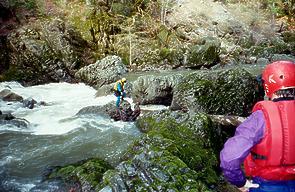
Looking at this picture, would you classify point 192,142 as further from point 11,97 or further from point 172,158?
point 11,97

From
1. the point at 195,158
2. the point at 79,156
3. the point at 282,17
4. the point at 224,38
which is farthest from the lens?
the point at 282,17

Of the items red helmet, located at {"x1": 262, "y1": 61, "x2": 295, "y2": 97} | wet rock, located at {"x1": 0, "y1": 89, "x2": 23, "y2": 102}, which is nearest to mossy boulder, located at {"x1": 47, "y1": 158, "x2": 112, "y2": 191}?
red helmet, located at {"x1": 262, "y1": 61, "x2": 295, "y2": 97}

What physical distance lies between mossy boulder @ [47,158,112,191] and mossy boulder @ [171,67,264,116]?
11.9 ft

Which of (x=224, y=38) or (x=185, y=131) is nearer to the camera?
(x=185, y=131)

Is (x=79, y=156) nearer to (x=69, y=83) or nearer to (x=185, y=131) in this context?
(x=185, y=131)

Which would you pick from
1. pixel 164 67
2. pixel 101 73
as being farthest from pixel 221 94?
pixel 164 67

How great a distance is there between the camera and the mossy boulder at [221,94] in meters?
8.83

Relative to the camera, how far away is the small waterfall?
6.80 m

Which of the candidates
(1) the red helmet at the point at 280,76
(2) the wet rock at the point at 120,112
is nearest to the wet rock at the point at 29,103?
(2) the wet rock at the point at 120,112

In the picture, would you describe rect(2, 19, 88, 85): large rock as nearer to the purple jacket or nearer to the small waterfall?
the small waterfall

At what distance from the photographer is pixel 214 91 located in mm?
9016

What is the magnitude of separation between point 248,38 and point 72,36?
39.3 ft

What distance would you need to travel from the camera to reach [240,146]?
2406mm

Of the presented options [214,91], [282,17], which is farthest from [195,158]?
[282,17]
